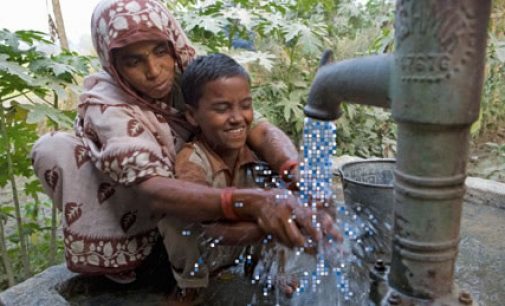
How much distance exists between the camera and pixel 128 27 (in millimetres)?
1512

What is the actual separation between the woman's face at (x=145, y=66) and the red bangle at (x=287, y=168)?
46 cm

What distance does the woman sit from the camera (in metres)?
1.46

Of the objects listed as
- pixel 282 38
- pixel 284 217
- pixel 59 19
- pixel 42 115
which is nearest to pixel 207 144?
pixel 284 217

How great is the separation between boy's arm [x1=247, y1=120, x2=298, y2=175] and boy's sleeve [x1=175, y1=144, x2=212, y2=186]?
244 mm

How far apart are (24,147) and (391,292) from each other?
6.20 ft

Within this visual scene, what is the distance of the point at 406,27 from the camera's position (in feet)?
2.77

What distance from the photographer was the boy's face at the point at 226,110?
4.83 ft

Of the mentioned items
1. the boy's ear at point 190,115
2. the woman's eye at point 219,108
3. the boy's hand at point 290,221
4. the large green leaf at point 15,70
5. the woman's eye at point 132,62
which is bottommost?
the boy's hand at point 290,221

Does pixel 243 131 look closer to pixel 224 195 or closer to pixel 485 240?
pixel 224 195

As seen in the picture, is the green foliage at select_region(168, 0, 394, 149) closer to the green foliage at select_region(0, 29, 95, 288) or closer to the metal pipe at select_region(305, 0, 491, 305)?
the green foliage at select_region(0, 29, 95, 288)

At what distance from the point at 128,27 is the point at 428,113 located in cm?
100

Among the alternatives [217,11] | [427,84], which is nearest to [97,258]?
[427,84]

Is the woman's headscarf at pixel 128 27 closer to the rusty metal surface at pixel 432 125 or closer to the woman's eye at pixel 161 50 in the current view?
the woman's eye at pixel 161 50

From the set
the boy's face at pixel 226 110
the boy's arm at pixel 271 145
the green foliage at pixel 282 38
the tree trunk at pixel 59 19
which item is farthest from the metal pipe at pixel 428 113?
the tree trunk at pixel 59 19
